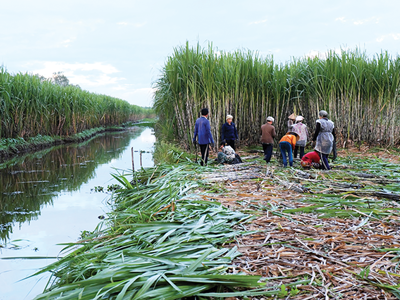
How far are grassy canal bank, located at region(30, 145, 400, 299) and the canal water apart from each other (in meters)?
0.93

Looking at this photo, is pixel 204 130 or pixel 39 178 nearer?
pixel 204 130

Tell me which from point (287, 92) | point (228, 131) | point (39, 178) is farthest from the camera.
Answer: point (287, 92)

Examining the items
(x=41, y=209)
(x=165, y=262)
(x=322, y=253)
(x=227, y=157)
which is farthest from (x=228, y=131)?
(x=165, y=262)

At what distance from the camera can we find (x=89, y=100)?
19.1 metres

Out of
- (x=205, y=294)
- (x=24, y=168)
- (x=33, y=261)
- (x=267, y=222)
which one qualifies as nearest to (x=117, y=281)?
(x=205, y=294)

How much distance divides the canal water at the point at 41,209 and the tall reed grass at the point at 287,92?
118 inches

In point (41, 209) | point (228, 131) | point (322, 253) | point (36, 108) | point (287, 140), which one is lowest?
point (41, 209)

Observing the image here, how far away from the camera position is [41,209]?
5.93 metres

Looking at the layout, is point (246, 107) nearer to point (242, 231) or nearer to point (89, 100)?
point (242, 231)

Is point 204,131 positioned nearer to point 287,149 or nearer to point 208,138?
point 208,138

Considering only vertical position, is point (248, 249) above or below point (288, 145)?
below

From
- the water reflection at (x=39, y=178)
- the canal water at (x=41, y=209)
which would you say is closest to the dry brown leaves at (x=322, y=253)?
the canal water at (x=41, y=209)

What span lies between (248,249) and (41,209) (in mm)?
4764

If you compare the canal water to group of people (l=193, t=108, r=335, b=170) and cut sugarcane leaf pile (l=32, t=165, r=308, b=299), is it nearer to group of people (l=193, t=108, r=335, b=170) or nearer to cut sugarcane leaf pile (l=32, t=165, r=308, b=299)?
cut sugarcane leaf pile (l=32, t=165, r=308, b=299)
